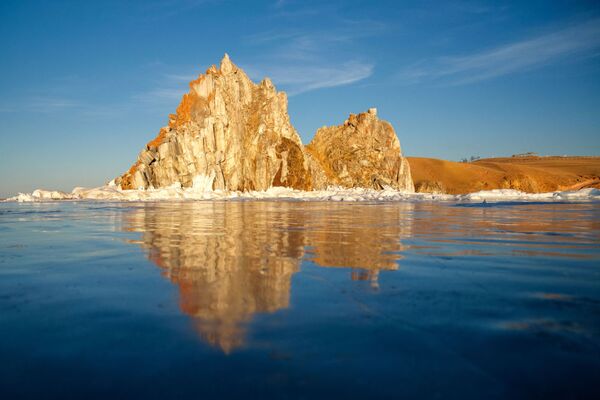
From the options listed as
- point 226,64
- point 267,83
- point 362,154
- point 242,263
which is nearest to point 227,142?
point 226,64

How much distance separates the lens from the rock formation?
58.1 m

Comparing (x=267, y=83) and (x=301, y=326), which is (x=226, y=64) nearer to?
(x=267, y=83)

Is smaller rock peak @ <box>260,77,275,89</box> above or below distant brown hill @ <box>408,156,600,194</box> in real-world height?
above

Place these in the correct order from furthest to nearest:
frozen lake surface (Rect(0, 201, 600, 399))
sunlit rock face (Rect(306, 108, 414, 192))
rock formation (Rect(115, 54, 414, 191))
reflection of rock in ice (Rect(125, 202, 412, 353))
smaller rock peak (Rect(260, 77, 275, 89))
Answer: sunlit rock face (Rect(306, 108, 414, 192)) → smaller rock peak (Rect(260, 77, 275, 89)) → rock formation (Rect(115, 54, 414, 191)) → reflection of rock in ice (Rect(125, 202, 412, 353)) → frozen lake surface (Rect(0, 201, 600, 399))

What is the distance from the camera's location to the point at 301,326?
3127mm

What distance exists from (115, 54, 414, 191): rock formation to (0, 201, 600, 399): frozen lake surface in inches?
2112

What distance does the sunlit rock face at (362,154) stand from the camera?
275ft

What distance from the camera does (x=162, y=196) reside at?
51.9 meters

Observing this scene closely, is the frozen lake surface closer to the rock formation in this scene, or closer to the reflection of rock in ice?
the reflection of rock in ice

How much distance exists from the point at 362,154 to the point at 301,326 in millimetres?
83071

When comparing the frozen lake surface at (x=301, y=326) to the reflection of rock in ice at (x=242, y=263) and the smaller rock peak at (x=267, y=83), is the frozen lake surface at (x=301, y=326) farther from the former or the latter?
the smaller rock peak at (x=267, y=83)

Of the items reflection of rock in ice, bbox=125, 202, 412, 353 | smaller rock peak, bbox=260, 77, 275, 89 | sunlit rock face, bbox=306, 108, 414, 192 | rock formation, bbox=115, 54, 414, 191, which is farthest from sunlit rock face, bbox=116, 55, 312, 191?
reflection of rock in ice, bbox=125, 202, 412, 353

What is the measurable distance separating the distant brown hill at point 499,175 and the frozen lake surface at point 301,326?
350 ft

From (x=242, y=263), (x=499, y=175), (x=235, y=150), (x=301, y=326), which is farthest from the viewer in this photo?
(x=499, y=175)
